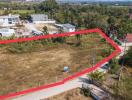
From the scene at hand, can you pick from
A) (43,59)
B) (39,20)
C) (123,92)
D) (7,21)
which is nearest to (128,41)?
(43,59)

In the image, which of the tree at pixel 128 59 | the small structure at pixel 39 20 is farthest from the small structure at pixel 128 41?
the small structure at pixel 39 20

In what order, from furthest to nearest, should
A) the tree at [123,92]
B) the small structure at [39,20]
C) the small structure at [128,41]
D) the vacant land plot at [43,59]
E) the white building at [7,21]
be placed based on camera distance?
the small structure at [39,20] → the white building at [7,21] → the small structure at [128,41] → the vacant land plot at [43,59] → the tree at [123,92]

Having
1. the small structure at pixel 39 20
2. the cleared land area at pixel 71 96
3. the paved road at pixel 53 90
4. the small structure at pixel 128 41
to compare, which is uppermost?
the small structure at pixel 39 20

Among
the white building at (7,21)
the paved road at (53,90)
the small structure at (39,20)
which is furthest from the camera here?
the small structure at (39,20)

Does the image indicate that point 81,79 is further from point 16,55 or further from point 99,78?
point 16,55

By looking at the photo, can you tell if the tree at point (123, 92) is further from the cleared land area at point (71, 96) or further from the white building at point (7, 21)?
the white building at point (7, 21)

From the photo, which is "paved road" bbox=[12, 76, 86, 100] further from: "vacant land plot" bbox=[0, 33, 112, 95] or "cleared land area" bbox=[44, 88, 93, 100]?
Answer: "vacant land plot" bbox=[0, 33, 112, 95]
